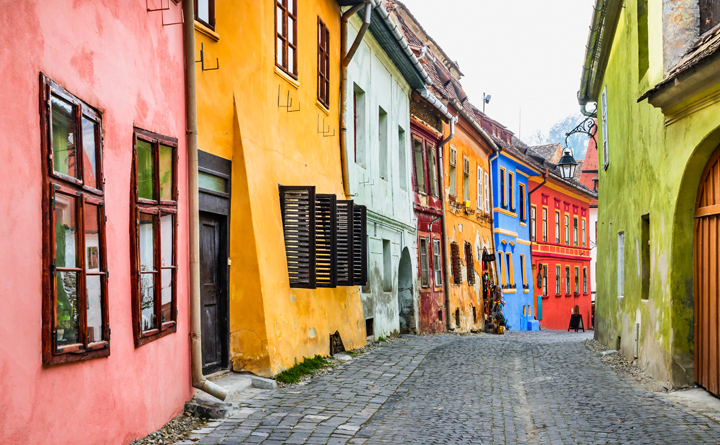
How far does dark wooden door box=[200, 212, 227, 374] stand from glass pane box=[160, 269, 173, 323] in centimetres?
153

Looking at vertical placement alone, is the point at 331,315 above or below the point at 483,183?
below

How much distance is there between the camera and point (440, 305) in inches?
903

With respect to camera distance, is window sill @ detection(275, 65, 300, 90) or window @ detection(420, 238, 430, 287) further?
window @ detection(420, 238, 430, 287)

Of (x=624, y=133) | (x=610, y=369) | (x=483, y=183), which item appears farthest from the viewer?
(x=483, y=183)

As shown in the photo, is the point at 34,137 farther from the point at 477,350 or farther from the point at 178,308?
the point at 477,350

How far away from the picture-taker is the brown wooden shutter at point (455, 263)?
25.0 m

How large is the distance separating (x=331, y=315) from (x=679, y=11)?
6676 mm

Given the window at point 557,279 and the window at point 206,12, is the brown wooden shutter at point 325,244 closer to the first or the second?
the window at point 206,12

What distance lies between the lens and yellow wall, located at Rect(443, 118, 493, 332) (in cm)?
2450

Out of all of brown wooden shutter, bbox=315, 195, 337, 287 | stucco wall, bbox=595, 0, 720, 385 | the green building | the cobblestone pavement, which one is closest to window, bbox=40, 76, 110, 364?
the cobblestone pavement

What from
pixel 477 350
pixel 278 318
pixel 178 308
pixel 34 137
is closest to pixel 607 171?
pixel 477 350

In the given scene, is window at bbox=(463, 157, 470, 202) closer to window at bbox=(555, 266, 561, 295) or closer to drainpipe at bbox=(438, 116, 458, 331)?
drainpipe at bbox=(438, 116, 458, 331)

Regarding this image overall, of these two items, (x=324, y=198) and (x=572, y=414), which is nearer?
(x=572, y=414)

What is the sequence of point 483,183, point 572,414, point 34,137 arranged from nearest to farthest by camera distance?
point 34,137, point 572,414, point 483,183
